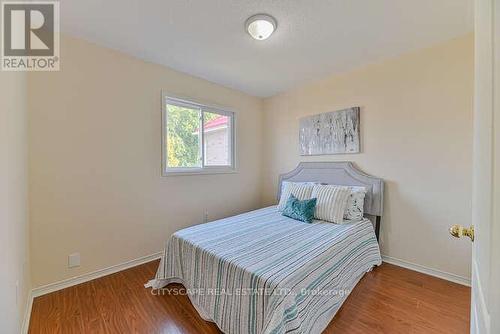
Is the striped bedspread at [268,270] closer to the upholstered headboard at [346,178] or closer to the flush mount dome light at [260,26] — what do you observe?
the upholstered headboard at [346,178]

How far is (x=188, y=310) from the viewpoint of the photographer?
1.69 metres

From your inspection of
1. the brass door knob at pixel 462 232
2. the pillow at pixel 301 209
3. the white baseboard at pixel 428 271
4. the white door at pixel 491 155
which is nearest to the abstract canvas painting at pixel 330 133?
the pillow at pixel 301 209

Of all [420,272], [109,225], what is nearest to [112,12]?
[109,225]

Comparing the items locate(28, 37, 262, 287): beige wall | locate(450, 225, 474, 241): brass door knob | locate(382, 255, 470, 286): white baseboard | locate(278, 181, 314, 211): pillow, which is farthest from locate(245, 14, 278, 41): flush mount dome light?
locate(382, 255, 470, 286): white baseboard

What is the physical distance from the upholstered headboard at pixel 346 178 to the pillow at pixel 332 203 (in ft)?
1.05

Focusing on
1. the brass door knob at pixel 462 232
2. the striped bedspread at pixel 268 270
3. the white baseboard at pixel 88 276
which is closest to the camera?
the brass door knob at pixel 462 232

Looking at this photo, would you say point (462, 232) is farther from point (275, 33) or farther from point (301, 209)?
point (275, 33)

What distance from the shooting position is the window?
2793 millimetres

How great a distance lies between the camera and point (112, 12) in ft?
5.62

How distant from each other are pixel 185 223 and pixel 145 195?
2.15 ft

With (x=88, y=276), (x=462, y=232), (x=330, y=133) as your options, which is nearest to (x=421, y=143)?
(x=330, y=133)

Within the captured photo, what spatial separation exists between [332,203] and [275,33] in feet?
5.90

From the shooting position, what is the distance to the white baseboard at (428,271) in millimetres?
2043

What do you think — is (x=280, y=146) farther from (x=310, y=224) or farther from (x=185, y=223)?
(x=185, y=223)
